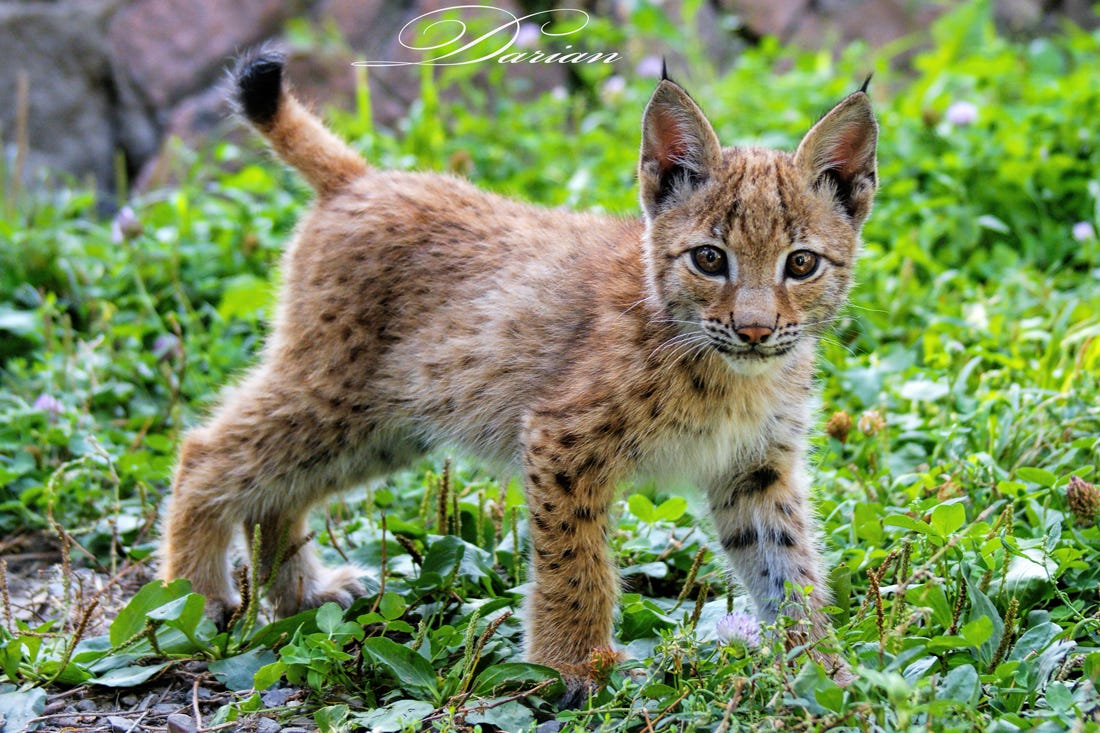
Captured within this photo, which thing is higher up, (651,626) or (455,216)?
(455,216)

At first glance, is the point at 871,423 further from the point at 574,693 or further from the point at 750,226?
the point at 574,693

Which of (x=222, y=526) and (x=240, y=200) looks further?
(x=240, y=200)

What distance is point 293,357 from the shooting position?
15.6 ft

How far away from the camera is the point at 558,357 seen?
436 cm

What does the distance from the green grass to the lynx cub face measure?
1.69 ft

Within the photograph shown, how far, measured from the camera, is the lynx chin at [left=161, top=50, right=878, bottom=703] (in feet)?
13.2

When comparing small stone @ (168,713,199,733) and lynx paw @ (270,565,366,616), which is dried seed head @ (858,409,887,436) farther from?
small stone @ (168,713,199,733)

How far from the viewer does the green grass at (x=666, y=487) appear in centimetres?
351

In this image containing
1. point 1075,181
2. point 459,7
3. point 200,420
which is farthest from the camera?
point 459,7

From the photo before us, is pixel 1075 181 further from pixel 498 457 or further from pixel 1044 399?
pixel 498 457

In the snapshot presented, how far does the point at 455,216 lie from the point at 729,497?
1.54 m

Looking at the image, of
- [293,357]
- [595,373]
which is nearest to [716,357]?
[595,373]

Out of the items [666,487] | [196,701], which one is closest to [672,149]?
[666,487]

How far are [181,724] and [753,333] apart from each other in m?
2.12
